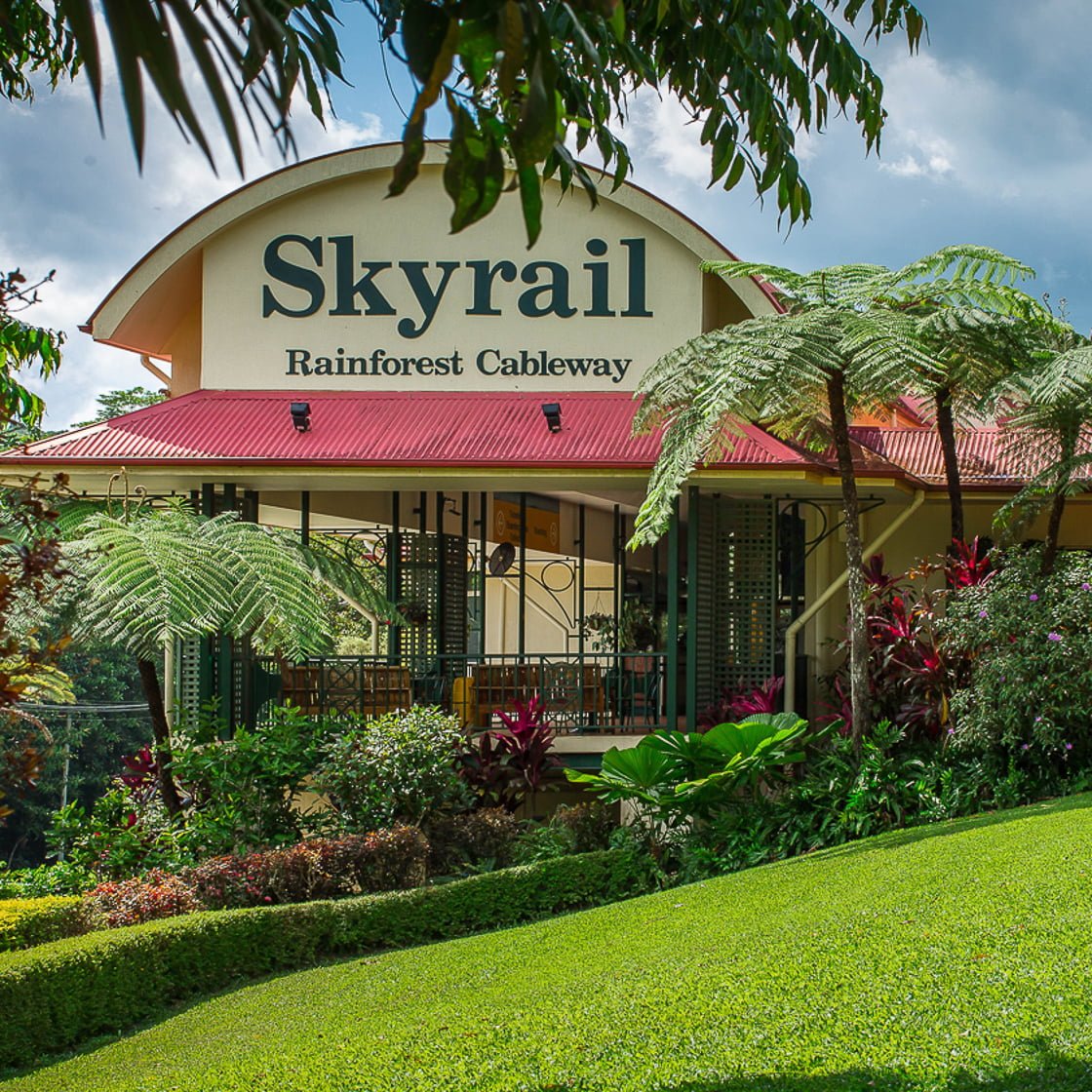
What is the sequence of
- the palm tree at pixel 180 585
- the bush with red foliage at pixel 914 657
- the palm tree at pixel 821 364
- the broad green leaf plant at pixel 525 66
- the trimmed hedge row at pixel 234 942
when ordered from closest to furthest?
the broad green leaf plant at pixel 525 66, the trimmed hedge row at pixel 234 942, the palm tree at pixel 180 585, the palm tree at pixel 821 364, the bush with red foliage at pixel 914 657

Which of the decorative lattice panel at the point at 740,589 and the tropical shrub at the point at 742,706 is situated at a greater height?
the decorative lattice panel at the point at 740,589

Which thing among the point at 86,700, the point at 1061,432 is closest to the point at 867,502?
the point at 1061,432

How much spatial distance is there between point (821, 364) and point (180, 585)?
574 centimetres

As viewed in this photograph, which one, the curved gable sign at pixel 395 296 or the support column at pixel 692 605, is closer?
the support column at pixel 692 605

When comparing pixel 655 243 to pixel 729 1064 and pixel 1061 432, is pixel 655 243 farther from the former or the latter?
pixel 729 1064

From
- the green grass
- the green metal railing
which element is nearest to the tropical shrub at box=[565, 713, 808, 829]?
the green metal railing

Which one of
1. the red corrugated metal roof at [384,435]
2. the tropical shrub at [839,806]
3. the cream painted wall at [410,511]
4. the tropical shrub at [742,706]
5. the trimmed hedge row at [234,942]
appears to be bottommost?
the trimmed hedge row at [234,942]

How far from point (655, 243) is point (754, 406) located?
339 cm

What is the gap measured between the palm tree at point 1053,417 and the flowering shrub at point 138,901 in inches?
329

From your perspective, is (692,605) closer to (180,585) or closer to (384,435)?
(384,435)

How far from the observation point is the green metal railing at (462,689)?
14.0 meters

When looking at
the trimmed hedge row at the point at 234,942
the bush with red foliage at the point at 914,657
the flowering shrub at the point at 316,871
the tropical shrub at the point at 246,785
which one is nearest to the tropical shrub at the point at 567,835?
the trimmed hedge row at the point at 234,942

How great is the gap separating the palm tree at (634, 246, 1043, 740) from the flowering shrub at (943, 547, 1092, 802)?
3.33 ft

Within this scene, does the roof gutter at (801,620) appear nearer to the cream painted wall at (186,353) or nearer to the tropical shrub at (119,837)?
the tropical shrub at (119,837)
